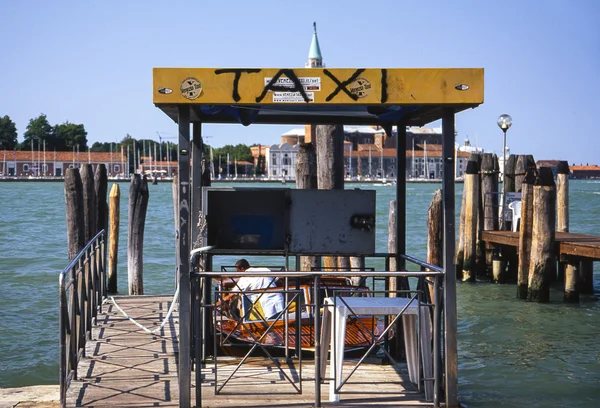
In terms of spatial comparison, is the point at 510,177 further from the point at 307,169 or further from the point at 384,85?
the point at 384,85

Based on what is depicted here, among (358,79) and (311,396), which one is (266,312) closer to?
(311,396)

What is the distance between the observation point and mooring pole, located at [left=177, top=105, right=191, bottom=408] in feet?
22.7

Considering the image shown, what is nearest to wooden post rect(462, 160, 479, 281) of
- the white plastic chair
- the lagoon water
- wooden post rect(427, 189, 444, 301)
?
the lagoon water

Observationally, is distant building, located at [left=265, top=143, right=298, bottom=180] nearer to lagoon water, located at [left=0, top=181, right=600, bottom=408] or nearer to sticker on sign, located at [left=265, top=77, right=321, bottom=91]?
lagoon water, located at [left=0, top=181, right=600, bottom=408]

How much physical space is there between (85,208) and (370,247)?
7.25 m

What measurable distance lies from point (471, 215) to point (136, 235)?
27.1ft

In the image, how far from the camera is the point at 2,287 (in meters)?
22.5

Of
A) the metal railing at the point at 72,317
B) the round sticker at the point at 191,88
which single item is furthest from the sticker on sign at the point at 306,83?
the metal railing at the point at 72,317

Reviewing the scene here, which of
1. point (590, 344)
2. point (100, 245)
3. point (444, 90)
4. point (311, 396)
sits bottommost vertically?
point (590, 344)

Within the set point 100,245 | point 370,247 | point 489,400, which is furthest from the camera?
point 100,245

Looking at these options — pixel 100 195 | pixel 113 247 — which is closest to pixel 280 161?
pixel 113 247

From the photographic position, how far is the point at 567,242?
685 inches

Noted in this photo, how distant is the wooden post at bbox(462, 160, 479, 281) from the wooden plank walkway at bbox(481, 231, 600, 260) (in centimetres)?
42

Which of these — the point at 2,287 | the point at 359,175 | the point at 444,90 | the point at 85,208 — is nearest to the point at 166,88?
the point at 444,90
